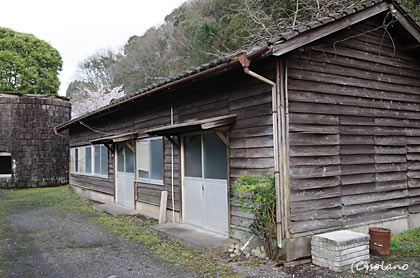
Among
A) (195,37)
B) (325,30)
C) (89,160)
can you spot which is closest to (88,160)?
(89,160)

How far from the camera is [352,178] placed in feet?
17.5

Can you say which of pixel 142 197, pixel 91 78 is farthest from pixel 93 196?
pixel 91 78

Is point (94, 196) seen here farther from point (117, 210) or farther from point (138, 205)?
point (138, 205)

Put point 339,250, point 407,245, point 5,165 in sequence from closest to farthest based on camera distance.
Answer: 1. point 339,250
2. point 407,245
3. point 5,165

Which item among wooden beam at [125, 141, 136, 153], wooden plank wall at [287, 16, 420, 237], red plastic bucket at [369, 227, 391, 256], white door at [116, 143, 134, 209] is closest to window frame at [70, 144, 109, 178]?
white door at [116, 143, 134, 209]

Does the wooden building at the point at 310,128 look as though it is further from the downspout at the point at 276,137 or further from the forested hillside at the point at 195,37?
the forested hillside at the point at 195,37

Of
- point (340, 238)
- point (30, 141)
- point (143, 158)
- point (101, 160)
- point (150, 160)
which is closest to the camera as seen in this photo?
point (340, 238)

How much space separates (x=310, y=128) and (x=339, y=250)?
5.64 feet

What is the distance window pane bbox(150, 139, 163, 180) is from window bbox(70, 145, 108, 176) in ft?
11.9

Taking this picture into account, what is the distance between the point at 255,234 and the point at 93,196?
897 centimetres

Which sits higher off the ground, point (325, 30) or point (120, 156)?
point (325, 30)

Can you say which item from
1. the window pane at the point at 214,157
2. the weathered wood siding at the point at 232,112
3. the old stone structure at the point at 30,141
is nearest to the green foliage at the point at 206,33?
the weathered wood siding at the point at 232,112

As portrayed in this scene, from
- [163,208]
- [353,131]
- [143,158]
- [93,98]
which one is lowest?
[163,208]

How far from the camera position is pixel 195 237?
5754mm
